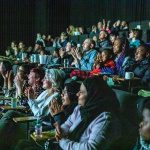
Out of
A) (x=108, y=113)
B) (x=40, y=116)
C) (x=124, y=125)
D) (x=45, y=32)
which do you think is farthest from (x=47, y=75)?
(x=45, y=32)

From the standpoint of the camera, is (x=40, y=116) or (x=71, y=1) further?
(x=71, y=1)

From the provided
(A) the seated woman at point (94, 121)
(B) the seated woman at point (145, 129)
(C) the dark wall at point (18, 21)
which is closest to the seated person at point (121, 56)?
(A) the seated woman at point (94, 121)

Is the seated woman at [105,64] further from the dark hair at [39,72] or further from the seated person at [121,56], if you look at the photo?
the dark hair at [39,72]

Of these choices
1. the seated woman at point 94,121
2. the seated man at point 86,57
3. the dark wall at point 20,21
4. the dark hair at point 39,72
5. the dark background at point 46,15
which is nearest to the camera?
the seated woman at point 94,121

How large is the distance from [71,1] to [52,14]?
92cm

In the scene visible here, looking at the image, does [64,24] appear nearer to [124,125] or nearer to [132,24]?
[132,24]

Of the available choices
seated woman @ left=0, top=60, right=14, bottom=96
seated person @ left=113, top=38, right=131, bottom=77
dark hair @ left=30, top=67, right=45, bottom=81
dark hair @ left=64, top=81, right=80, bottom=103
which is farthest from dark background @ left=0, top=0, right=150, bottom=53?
dark hair @ left=64, top=81, right=80, bottom=103

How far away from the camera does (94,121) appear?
273 cm

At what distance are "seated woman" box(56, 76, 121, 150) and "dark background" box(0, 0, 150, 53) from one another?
969cm

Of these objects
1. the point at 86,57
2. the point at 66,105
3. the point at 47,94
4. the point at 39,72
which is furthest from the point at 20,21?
the point at 66,105

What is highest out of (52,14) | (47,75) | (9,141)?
(52,14)

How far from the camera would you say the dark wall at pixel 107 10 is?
455 inches

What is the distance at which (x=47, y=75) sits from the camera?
14.7ft

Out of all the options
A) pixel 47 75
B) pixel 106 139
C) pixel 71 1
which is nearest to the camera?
pixel 106 139
